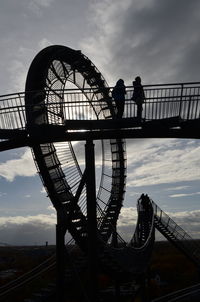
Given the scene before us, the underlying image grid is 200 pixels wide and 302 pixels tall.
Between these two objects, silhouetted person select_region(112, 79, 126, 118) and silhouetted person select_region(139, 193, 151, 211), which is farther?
silhouetted person select_region(139, 193, 151, 211)

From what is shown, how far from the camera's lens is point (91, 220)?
11.3 meters

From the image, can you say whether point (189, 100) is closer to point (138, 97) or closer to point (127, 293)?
point (138, 97)

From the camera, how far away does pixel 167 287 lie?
31.2 meters

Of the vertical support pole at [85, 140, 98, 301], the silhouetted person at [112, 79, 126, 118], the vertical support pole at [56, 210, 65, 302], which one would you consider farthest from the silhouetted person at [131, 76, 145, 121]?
the vertical support pole at [56, 210, 65, 302]

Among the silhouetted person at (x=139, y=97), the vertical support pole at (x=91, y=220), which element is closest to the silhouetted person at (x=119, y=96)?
the silhouetted person at (x=139, y=97)

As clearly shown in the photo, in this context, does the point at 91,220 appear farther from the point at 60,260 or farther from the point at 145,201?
the point at 145,201

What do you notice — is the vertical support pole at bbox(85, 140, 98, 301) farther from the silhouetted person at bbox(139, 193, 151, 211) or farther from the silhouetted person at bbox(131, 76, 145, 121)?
the silhouetted person at bbox(139, 193, 151, 211)

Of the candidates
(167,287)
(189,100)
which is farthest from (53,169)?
(167,287)

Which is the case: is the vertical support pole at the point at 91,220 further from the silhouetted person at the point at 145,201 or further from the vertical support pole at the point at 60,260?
the silhouetted person at the point at 145,201

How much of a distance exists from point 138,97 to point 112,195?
454 inches

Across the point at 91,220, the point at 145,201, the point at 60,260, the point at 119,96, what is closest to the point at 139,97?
the point at 119,96

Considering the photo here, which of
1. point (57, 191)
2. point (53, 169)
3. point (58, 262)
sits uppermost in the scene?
point (53, 169)

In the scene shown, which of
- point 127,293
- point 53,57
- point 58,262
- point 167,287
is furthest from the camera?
point 167,287

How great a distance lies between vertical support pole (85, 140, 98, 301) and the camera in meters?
10.8
